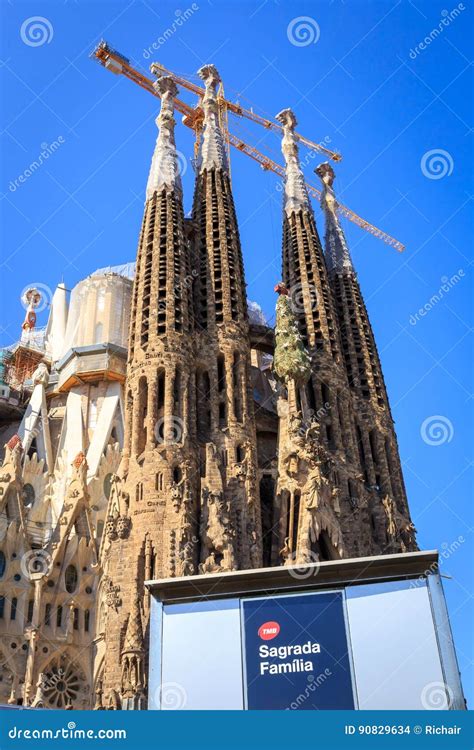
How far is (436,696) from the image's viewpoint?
52.4ft

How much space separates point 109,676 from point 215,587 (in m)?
14.3

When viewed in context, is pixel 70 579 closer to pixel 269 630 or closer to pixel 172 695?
pixel 172 695

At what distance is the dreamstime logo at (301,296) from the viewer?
157 feet

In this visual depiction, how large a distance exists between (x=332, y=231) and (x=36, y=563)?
28.2m

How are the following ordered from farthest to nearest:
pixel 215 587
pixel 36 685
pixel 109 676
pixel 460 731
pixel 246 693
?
pixel 36 685 < pixel 109 676 < pixel 215 587 < pixel 246 693 < pixel 460 731

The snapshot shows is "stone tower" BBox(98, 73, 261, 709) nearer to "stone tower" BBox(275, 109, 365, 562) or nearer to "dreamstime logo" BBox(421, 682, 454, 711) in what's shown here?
"stone tower" BBox(275, 109, 365, 562)

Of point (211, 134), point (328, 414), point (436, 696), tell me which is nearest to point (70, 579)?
point (328, 414)

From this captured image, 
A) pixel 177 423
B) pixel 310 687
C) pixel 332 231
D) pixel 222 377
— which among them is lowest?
pixel 310 687

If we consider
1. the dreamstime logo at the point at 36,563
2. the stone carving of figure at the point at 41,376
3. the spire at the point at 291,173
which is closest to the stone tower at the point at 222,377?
the spire at the point at 291,173

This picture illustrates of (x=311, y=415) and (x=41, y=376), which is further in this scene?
(x=41, y=376)

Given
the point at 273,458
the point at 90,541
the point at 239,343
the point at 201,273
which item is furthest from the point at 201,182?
the point at 90,541

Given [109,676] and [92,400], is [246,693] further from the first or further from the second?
[92,400]

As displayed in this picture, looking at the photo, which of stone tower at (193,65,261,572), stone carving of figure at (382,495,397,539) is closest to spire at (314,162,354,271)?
stone tower at (193,65,261,572)

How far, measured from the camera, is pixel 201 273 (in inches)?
1736
